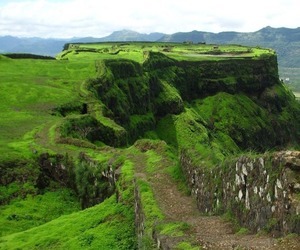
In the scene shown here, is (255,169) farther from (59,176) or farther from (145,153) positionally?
(59,176)

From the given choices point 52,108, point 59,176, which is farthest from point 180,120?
point 59,176

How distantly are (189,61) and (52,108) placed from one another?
374 ft

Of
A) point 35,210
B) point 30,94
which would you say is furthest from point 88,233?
point 30,94

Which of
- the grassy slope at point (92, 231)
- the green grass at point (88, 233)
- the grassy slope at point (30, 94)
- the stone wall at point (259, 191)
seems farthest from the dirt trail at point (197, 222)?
the grassy slope at point (30, 94)

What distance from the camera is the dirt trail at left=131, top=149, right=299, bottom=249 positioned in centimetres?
2105

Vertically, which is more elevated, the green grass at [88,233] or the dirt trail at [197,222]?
the dirt trail at [197,222]

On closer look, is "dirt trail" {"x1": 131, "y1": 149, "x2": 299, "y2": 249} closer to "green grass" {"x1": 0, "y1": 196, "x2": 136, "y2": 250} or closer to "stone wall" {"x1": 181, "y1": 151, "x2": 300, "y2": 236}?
"stone wall" {"x1": 181, "y1": 151, "x2": 300, "y2": 236}

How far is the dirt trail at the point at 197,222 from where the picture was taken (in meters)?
21.0

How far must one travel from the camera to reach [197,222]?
27125 mm

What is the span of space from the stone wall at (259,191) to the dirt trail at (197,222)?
35.9 inches

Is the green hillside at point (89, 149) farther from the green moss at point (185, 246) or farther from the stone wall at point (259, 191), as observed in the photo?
the stone wall at point (259, 191)

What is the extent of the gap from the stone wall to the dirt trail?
A: 0.91 m

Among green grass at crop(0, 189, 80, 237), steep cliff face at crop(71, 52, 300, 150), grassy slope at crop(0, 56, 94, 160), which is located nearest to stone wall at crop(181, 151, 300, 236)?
green grass at crop(0, 189, 80, 237)

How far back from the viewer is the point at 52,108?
89.9 m
